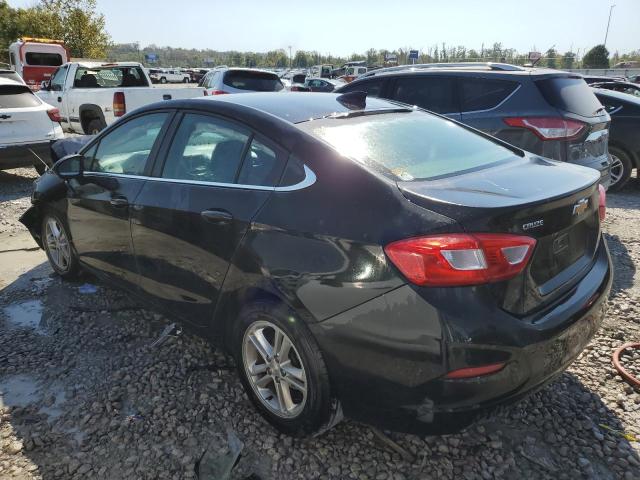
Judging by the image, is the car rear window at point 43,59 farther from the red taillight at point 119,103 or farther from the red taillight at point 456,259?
the red taillight at point 456,259

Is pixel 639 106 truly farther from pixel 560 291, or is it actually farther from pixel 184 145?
pixel 184 145

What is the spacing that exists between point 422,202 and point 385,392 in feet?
2.61

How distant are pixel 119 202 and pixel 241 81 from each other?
830 centimetres

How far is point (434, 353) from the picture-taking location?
1.97 m

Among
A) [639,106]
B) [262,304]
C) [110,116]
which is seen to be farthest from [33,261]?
[639,106]

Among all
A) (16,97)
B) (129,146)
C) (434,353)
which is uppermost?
(16,97)

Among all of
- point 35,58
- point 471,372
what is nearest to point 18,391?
point 471,372

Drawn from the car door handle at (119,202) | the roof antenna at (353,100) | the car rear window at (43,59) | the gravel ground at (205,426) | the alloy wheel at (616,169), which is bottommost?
the gravel ground at (205,426)

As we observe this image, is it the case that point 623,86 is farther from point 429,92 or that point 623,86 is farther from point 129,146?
point 129,146

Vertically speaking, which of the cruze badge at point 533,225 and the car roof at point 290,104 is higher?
the car roof at point 290,104

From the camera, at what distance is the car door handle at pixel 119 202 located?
3332 millimetres

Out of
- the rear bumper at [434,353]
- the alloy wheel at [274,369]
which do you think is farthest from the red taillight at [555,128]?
the alloy wheel at [274,369]

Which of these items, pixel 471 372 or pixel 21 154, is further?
pixel 21 154

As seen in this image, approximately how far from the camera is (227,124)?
2867 millimetres
